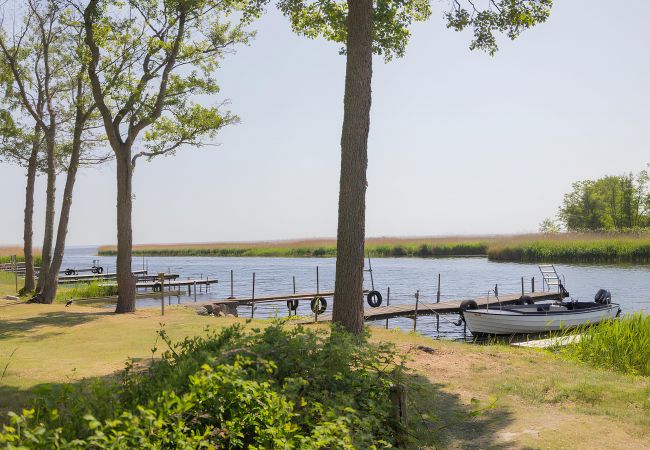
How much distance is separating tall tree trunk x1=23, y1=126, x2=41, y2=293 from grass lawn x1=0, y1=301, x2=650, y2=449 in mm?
11506

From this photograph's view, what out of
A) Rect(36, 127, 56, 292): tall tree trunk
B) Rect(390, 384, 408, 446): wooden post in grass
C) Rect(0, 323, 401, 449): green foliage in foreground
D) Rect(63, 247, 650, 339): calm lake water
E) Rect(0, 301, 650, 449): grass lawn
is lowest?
Rect(63, 247, 650, 339): calm lake water

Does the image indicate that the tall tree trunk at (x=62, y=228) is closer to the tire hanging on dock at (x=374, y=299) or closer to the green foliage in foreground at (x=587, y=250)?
the tire hanging on dock at (x=374, y=299)

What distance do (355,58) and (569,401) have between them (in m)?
6.95

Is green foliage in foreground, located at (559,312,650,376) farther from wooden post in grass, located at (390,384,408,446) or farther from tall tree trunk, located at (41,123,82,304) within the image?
tall tree trunk, located at (41,123,82,304)

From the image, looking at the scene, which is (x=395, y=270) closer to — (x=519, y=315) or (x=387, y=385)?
(x=519, y=315)

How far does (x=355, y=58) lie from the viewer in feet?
36.8

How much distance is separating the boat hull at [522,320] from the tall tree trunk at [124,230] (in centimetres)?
1193

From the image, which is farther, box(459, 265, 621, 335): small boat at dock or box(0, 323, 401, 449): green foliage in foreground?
box(459, 265, 621, 335): small boat at dock

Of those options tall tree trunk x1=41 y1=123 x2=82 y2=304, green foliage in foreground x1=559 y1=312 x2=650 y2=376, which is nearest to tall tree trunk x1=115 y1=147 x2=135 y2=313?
tall tree trunk x1=41 y1=123 x2=82 y2=304

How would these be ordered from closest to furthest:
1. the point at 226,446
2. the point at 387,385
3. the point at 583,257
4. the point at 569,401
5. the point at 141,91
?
1. the point at 226,446
2. the point at 387,385
3. the point at 569,401
4. the point at 141,91
5. the point at 583,257

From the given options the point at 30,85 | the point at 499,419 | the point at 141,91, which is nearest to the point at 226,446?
the point at 499,419

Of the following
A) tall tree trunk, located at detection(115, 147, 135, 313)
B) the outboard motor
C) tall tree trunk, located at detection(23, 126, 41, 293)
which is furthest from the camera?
tall tree trunk, located at detection(23, 126, 41, 293)

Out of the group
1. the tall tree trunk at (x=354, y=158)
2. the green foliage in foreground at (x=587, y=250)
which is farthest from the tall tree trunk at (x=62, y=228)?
the green foliage in foreground at (x=587, y=250)

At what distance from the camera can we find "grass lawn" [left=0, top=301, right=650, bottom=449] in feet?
24.2
